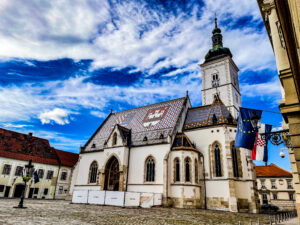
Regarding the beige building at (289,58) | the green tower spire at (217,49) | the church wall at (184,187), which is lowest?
the church wall at (184,187)

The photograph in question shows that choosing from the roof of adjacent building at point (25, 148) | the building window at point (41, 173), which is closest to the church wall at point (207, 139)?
the building window at point (41, 173)

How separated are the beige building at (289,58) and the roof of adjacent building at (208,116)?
14532 mm

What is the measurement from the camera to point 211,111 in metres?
29.1

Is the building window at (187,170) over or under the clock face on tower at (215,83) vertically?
under

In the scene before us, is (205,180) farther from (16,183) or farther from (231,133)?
(16,183)

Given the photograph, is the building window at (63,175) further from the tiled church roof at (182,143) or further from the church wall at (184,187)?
the tiled church roof at (182,143)

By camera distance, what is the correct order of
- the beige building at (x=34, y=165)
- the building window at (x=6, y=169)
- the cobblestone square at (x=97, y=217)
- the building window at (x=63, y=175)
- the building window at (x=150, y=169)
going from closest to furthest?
the cobblestone square at (x=97, y=217) < the building window at (x=150, y=169) < the building window at (x=6, y=169) < the beige building at (x=34, y=165) < the building window at (x=63, y=175)

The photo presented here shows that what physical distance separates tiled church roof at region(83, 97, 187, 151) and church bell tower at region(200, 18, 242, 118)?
42.2ft

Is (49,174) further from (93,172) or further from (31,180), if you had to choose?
(93,172)

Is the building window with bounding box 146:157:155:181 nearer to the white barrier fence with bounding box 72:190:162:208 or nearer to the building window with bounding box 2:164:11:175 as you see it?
the white barrier fence with bounding box 72:190:162:208

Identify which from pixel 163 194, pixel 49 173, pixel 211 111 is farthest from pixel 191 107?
pixel 49 173

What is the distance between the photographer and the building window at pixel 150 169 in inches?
1067

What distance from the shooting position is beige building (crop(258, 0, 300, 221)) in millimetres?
3718

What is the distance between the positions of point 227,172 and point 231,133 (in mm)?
4704
